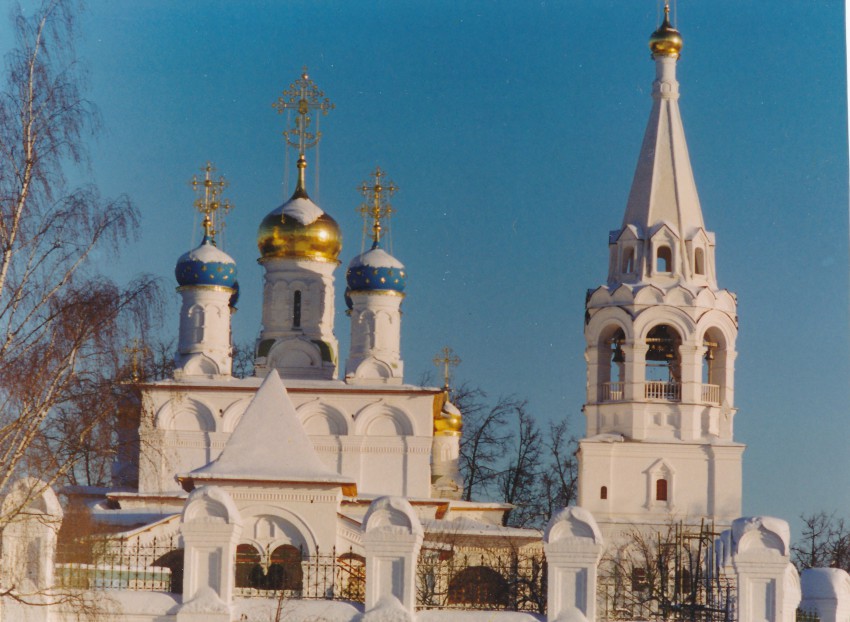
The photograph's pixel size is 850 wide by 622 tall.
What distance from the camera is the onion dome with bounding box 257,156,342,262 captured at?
1147 inches

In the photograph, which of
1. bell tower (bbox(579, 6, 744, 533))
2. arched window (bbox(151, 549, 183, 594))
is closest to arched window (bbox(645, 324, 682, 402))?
bell tower (bbox(579, 6, 744, 533))

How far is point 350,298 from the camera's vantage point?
28.7 meters

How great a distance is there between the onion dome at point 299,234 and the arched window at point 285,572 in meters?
10.7

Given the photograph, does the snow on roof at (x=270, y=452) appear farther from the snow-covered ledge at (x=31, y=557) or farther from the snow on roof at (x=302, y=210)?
the snow on roof at (x=302, y=210)

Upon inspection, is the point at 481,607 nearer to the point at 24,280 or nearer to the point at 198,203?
the point at 24,280

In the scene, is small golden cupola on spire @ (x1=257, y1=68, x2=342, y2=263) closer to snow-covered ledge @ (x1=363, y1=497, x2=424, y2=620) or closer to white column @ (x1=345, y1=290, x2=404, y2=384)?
white column @ (x1=345, y1=290, x2=404, y2=384)

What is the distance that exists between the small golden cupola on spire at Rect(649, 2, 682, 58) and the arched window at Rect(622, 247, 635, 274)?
123 inches

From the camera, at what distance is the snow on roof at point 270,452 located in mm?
19391

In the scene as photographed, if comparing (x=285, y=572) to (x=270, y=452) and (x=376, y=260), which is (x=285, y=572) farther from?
A: (x=376, y=260)

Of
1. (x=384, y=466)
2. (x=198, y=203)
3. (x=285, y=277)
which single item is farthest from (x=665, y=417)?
(x=198, y=203)

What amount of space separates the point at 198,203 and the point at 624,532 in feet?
28.8

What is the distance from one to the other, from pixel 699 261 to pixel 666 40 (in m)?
3.48

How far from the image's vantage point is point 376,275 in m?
28.4

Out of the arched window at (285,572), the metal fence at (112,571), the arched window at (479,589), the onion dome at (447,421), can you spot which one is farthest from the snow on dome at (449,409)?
the metal fence at (112,571)
